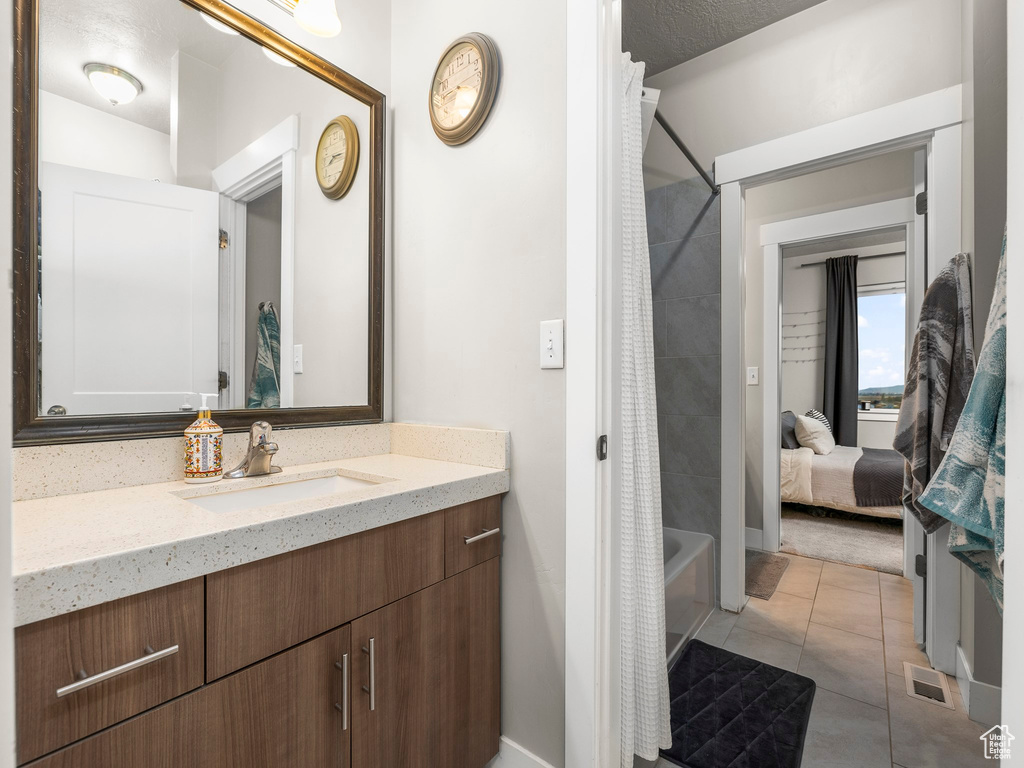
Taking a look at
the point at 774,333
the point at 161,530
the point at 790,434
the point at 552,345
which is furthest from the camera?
the point at 790,434

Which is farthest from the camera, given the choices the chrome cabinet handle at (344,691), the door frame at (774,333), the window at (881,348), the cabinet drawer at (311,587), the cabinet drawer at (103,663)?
the window at (881,348)

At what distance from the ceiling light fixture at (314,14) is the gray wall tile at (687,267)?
63.2 inches

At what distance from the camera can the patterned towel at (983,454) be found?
0.81 metres

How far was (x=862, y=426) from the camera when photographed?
5.06m

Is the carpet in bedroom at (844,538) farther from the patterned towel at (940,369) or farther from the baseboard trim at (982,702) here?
the patterned towel at (940,369)

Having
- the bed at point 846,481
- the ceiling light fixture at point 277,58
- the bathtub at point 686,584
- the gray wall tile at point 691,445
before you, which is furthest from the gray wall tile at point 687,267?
the bed at point 846,481

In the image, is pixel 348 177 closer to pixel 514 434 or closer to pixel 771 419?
pixel 514 434

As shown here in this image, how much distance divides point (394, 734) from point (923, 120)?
2.61 metres

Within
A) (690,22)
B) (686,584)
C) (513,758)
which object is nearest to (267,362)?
(513,758)

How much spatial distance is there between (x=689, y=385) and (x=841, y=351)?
357 centimetres

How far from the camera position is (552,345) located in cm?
117

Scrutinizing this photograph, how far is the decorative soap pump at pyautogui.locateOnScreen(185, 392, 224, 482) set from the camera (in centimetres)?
109

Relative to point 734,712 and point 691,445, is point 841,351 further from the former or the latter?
point 734,712

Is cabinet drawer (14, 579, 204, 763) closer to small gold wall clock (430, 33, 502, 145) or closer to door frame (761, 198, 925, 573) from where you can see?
small gold wall clock (430, 33, 502, 145)
